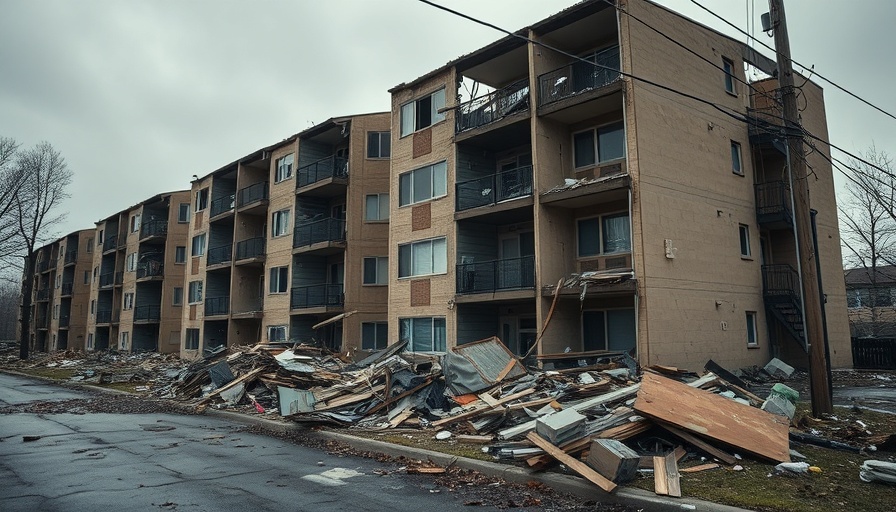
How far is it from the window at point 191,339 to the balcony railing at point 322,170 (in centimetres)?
1486

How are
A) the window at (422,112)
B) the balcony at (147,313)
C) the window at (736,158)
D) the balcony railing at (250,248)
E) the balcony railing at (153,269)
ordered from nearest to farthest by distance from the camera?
the window at (736,158) < the window at (422,112) < the balcony railing at (250,248) < the balcony at (147,313) < the balcony railing at (153,269)

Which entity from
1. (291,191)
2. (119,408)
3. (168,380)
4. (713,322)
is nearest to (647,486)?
(713,322)

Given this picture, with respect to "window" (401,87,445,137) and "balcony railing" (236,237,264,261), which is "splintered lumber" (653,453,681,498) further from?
"balcony railing" (236,237,264,261)

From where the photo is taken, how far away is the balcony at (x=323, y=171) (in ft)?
95.0

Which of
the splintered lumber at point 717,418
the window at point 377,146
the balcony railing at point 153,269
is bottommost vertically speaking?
the splintered lumber at point 717,418

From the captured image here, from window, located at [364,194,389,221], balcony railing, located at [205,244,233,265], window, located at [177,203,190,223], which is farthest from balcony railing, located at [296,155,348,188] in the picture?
window, located at [177,203,190,223]

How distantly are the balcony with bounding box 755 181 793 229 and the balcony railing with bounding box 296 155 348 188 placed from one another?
680 inches

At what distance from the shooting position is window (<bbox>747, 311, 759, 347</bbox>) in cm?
2094

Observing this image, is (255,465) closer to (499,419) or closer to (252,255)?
(499,419)

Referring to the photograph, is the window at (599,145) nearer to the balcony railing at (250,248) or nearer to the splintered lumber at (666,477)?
the splintered lumber at (666,477)

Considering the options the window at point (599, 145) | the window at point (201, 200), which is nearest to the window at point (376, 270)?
the window at point (599, 145)

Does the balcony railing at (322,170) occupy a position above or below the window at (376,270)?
above

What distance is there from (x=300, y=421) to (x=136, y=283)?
4176 centimetres

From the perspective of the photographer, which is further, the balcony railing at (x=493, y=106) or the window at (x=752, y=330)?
the balcony railing at (x=493, y=106)
